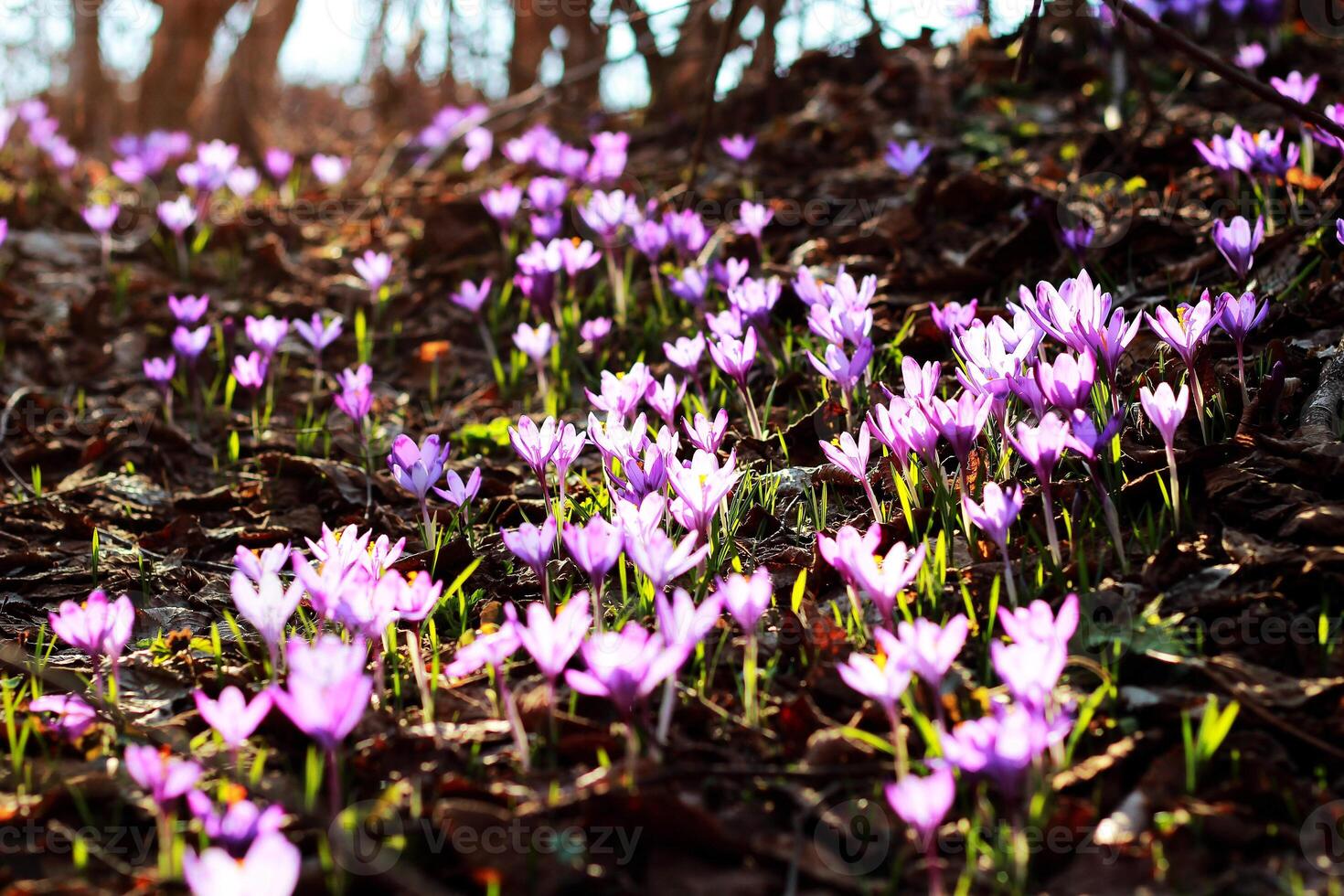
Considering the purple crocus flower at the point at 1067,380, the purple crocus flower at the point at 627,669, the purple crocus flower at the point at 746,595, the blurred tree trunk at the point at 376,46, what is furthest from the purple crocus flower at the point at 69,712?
the blurred tree trunk at the point at 376,46

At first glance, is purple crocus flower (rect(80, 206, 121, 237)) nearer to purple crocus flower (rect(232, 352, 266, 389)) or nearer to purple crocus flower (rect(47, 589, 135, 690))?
purple crocus flower (rect(232, 352, 266, 389))

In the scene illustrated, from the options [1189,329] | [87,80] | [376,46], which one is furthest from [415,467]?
[376,46]

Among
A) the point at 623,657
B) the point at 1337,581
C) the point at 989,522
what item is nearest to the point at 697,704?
the point at 623,657

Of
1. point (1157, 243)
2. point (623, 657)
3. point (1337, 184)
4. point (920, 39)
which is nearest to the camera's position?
point (623, 657)

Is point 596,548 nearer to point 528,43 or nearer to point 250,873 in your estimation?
point 250,873

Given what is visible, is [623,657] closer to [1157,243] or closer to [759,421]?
[759,421]

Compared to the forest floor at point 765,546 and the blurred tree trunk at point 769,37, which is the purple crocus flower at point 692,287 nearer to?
the forest floor at point 765,546

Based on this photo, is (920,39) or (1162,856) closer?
(1162,856)
